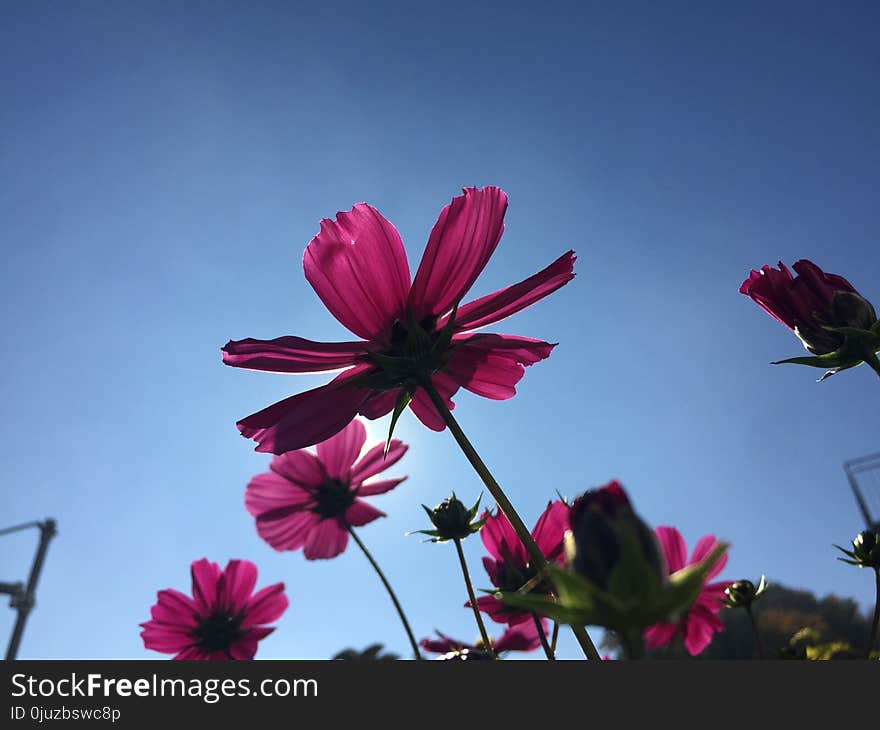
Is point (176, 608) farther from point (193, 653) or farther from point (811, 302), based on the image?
point (811, 302)

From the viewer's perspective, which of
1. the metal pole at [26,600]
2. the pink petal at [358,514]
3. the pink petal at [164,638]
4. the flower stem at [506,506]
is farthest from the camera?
the metal pole at [26,600]

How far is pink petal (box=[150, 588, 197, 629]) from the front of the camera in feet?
5.03

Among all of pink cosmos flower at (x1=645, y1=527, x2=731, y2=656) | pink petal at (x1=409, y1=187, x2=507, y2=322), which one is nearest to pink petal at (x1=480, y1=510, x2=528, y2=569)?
pink cosmos flower at (x1=645, y1=527, x2=731, y2=656)

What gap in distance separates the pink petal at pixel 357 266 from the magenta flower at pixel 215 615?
1.08 metres

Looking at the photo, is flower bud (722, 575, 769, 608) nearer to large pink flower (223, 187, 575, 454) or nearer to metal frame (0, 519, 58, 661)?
large pink flower (223, 187, 575, 454)

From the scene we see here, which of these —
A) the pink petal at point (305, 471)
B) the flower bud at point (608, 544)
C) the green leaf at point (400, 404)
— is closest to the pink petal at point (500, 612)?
the green leaf at point (400, 404)

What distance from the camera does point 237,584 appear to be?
165 cm

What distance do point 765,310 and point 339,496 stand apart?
100 centimetres

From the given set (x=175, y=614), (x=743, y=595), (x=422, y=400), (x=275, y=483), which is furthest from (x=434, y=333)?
(x=175, y=614)

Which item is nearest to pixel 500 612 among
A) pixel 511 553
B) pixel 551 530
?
pixel 511 553

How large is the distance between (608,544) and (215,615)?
152 centimetres

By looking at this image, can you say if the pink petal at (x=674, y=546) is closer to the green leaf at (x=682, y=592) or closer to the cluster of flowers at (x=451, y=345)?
the cluster of flowers at (x=451, y=345)

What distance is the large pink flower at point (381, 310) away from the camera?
724mm

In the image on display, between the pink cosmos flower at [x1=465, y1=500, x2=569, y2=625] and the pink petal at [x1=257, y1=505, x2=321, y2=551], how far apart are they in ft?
2.00
